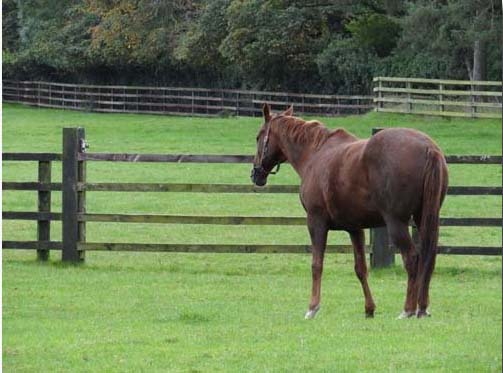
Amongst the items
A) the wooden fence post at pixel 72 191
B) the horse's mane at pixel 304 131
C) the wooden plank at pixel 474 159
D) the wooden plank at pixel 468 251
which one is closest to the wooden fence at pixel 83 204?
the wooden fence post at pixel 72 191

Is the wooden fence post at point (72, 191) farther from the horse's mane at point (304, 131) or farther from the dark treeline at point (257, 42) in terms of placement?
the dark treeline at point (257, 42)

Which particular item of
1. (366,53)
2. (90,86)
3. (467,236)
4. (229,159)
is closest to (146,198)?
(467,236)

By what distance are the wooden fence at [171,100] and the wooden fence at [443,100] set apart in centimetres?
583

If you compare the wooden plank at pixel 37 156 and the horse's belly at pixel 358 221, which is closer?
the horse's belly at pixel 358 221

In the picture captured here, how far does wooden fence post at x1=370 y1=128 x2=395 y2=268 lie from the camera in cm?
1354

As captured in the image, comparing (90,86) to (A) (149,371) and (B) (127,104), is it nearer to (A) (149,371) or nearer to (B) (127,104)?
(B) (127,104)

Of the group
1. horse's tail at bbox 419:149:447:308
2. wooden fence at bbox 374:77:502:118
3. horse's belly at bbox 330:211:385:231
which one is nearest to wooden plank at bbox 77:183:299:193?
horse's belly at bbox 330:211:385:231

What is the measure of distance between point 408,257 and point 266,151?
2.23 meters

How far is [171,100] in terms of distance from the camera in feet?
190

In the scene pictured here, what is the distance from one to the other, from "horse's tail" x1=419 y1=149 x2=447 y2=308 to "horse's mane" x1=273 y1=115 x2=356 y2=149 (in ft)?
4.80

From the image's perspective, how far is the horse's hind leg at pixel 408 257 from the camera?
9.74 m

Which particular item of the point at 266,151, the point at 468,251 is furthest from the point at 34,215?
the point at 468,251

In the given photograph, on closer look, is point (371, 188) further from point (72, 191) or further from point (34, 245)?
point (34, 245)

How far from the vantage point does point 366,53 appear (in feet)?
168
